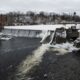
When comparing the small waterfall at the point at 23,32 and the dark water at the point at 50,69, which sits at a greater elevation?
the dark water at the point at 50,69

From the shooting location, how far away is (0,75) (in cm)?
2197

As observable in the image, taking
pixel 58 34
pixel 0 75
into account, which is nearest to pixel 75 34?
pixel 58 34

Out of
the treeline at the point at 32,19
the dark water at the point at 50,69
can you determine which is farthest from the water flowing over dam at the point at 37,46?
the treeline at the point at 32,19

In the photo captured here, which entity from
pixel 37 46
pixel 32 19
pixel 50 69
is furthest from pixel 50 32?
pixel 32 19

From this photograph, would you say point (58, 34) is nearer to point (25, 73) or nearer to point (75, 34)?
point (75, 34)

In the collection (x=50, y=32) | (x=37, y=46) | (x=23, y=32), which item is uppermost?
(x=50, y=32)

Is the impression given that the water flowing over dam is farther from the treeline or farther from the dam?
the treeline

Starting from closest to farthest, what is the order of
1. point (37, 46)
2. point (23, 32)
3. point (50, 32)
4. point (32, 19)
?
point (37, 46)
point (50, 32)
point (23, 32)
point (32, 19)

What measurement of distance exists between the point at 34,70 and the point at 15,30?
46515 mm

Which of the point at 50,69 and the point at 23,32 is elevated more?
the point at 50,69

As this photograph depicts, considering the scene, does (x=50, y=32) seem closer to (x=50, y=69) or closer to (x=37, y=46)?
(x=37, y=46)

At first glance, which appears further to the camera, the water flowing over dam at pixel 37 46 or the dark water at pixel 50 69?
the water flowing over dam at pixel 37 46

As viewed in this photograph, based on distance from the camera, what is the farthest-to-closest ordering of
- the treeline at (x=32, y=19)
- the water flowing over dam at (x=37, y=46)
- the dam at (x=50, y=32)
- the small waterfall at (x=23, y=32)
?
1. the treeline at (x=32, y=19)
2. the small waterfall at (x=23, y=32)
3. the dam at (x=50, y=32)
4. the water flowing over dam at (x=37, y=46)

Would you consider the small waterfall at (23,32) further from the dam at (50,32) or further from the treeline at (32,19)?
the treeline at (32,19)
